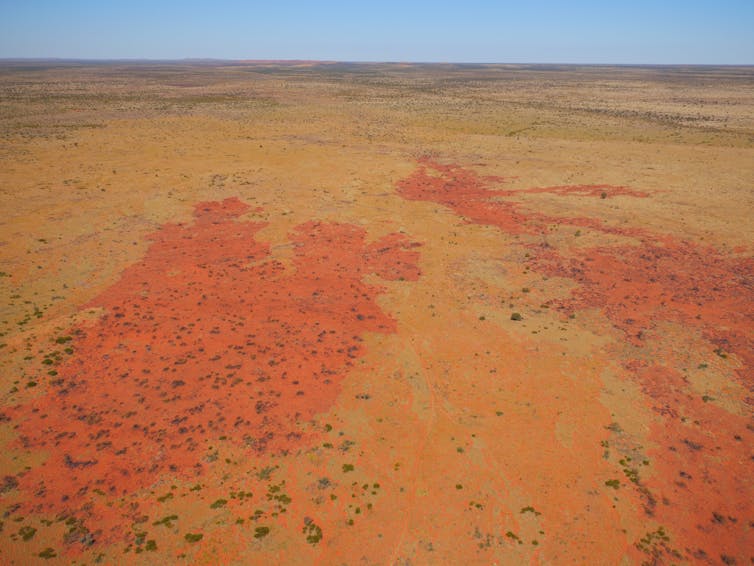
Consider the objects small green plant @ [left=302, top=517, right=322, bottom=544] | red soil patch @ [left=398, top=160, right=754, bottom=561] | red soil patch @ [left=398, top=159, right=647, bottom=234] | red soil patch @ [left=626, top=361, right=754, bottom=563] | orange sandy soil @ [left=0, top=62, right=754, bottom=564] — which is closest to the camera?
small green plant @ [left=302, top=517, right=322, bottom=544]

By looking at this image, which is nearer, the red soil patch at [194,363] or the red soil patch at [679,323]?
the red soil patch at [679,323]

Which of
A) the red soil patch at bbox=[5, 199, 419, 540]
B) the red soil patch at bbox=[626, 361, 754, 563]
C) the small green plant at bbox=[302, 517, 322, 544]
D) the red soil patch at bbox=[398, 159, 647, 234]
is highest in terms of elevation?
the red soil patch at bbox=[398, 159, 647, 234]

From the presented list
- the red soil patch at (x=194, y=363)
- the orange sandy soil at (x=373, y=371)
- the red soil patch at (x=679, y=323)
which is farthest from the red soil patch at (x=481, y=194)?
the red soil patch at (x=194, y=363)

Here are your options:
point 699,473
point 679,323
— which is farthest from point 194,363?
point 679,323

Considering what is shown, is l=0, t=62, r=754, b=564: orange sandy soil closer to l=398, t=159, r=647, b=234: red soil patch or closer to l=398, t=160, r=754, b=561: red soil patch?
l=398, t=160, r=754, b=561: red soil patch

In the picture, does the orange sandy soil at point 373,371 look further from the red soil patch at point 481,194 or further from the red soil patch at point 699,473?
the red soil patch at point 481,194

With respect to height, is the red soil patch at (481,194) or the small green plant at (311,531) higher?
the red soil patch at (481,194)

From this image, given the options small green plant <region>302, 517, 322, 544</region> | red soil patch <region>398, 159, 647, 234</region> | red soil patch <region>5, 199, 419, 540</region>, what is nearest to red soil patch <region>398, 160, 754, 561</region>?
red soil patch <region>398, 159, 647, 234</region>
